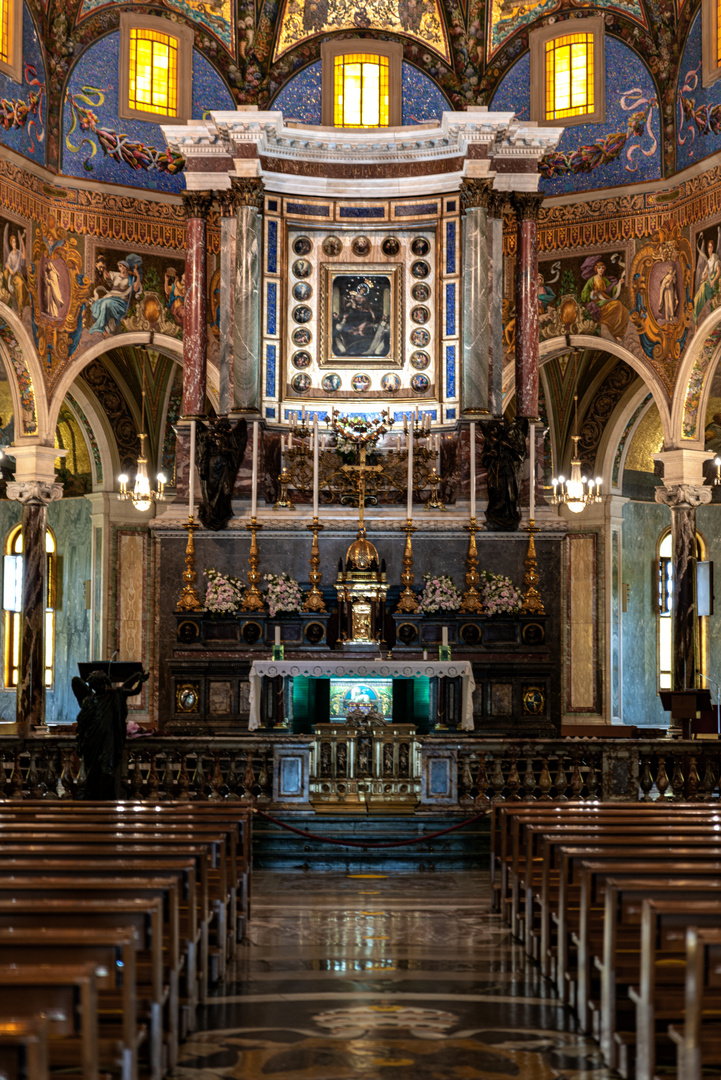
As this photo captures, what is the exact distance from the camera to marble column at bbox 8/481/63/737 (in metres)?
20.0

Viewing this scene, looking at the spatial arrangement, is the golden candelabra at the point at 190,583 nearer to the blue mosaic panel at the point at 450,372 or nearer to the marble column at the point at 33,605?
the marble column at the point at 33,605

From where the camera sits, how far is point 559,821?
8203 mm

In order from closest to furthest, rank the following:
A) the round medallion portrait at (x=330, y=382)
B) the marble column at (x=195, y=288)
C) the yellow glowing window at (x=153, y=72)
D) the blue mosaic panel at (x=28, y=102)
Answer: the blue mosaic panel at (x=28, y=102)
the round medallion portrait at (x=330, y=382)
the marble column at (x=195, y=288)
the yellow glowing window at (x=153, y=72)

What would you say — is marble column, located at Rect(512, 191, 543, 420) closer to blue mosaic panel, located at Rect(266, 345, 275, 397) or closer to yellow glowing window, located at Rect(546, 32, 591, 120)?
yellow glowing window, located at Rect(546, 32, 591, 120)

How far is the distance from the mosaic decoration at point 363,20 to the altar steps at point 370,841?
14.0 metres

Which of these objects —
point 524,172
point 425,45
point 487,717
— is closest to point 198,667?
point 487,717

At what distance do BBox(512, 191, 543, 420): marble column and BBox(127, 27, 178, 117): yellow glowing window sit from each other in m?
6.11

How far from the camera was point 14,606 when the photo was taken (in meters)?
26.8

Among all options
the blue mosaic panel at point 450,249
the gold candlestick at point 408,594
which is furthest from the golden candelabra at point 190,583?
the blue mosaic panel at point 450,249

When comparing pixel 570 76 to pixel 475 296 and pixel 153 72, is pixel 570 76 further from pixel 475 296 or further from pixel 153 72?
pixel 153 72

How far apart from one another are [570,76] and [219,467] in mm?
9078

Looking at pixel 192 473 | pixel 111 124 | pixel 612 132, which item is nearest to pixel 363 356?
pixel 192 473

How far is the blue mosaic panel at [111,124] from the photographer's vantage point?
21.5 m

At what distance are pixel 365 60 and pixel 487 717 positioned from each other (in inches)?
435
